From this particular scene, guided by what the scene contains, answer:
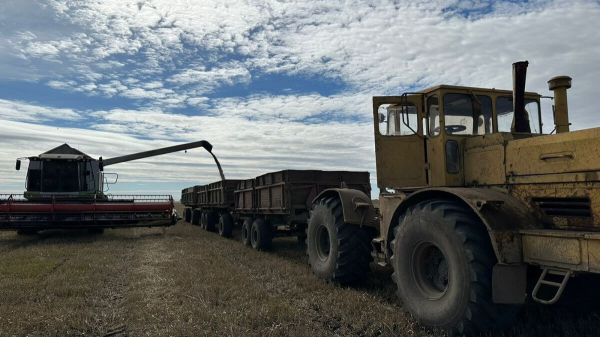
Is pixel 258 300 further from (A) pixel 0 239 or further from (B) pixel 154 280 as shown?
(A) pixel 0 239

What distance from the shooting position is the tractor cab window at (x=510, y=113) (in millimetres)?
5199

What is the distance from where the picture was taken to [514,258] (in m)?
3.64

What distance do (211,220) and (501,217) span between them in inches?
561

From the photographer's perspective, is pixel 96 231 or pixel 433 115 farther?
pixel 96 231

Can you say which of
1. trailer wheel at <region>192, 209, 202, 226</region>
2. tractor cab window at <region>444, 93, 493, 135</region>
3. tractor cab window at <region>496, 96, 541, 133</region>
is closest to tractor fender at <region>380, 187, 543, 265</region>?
tractor cab window at <region>444, 93, 493, 135</region>

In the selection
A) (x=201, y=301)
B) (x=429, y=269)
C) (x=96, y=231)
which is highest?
(x=429, y=269)

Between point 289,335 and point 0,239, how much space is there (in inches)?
522

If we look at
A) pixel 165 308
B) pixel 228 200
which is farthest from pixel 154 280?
pixel 228 200

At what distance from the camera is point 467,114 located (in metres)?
5.20

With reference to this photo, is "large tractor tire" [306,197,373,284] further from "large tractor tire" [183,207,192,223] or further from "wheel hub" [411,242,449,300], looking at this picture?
"large tractor tire" [183,207,192,223]

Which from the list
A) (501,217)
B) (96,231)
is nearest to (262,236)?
(501,217)

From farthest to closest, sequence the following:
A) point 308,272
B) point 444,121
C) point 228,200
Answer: point 228,200 < point 308,272 < point 444,121

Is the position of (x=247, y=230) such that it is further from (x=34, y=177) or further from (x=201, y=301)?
(x=34, y=177)

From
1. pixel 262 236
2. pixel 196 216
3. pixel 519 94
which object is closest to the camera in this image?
pixel 519 94
